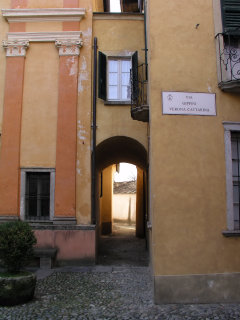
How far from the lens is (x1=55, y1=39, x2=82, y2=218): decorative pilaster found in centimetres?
1017

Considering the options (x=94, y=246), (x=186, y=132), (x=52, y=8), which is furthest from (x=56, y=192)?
(x=52, y=8)

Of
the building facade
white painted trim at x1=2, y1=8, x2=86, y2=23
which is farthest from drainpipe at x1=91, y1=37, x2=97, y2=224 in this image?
white painted trim at x1=2, y1=8, x2=86, y2=23

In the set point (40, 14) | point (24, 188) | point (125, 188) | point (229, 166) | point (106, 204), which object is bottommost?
point (106, 204)

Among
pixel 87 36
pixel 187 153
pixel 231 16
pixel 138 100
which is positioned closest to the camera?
pixel 187 153

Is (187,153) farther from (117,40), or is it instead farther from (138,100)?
(117,40)

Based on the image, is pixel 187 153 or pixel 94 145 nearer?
pixel 187 153

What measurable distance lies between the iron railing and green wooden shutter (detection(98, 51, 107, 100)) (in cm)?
424

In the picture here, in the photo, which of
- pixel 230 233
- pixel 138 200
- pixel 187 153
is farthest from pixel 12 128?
pixel 138 200

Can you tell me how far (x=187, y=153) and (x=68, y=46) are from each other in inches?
236

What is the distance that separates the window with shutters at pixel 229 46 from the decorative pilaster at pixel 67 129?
4.83 m

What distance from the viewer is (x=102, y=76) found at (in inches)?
420

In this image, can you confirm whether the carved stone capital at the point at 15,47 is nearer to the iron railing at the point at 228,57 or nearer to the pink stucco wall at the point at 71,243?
the pink stucco wall at the point at 71,243

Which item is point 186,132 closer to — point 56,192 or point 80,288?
point 80,288

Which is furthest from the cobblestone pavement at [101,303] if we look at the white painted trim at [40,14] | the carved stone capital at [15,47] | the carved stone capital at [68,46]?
the white painted trim at [40,14]
